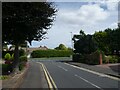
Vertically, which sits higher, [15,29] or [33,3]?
[33,3]

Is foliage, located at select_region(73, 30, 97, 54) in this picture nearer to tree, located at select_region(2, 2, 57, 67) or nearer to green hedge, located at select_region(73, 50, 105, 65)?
green hedge, located at select_region(73, 50, 105, 65)

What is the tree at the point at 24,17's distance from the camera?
18.9 meters

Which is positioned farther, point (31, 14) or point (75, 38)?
point (75, 38)

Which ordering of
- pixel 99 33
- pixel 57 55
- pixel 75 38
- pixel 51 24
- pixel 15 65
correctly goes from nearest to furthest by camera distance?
pixel 51 24
pixel 15 65
pixel 75 38
pixel 99 33
pixel 57 55

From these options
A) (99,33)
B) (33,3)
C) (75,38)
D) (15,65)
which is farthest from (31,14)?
(99,33)

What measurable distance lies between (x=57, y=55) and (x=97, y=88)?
306 ft

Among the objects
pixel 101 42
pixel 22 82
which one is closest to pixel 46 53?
pixel 101 42

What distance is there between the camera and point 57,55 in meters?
112

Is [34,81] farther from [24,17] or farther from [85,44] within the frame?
[85,44]

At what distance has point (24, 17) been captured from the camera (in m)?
20.4

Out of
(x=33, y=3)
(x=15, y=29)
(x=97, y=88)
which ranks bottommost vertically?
(x=97, y=88)

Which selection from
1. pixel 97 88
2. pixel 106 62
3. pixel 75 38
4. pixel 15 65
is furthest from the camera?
pixel 75 38

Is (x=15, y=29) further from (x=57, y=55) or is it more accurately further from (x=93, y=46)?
(x=57, y=55)

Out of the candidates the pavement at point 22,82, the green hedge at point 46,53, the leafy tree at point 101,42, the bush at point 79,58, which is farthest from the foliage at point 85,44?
the pavement at point 22,82
